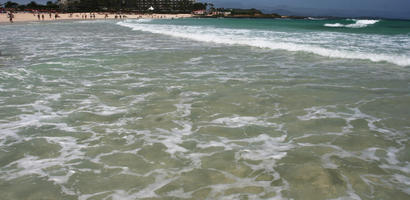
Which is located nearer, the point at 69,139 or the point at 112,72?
the point at 69,139

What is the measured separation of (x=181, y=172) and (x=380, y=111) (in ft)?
15.9

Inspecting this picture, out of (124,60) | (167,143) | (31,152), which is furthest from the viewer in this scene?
(124,60)

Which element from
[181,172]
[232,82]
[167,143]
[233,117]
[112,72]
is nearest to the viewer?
[181,172]

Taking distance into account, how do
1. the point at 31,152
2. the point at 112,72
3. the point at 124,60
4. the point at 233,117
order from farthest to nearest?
1. the point at 124,60
2. the point at 112,72
3. the point at 233,117
4. the point at 31,152

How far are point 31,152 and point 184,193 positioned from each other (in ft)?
8.64

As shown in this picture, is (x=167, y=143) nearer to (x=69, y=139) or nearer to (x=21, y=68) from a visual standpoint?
(x=69, y=139)

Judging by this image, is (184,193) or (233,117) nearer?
(184,193)

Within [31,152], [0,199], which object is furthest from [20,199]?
[31,152]

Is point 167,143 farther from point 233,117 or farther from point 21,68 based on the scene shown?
point 21,68

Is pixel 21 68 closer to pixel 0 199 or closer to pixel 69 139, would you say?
pixel 69 139

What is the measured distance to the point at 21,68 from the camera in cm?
1130

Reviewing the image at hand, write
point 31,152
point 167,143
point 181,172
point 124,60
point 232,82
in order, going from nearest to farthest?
1. point 181,172
2. point 31,152
3. point 167,143
4. point 232,82
5. point 124,60

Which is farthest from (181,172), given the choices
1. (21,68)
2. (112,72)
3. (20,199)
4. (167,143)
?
(21,68)

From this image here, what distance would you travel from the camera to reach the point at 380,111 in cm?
641
